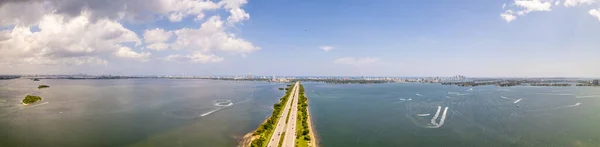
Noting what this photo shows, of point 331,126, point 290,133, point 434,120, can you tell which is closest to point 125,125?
point 290,133

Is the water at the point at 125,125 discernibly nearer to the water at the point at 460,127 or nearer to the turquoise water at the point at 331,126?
the turquoise water at the point at 331,126

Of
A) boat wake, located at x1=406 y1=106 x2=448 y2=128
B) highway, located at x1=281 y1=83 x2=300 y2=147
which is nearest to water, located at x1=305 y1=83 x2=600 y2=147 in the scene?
boat wake, located at x1=406 y1=106 x2=448 y2=128

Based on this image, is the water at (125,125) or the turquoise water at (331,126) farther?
the turquoise water at (331,126)

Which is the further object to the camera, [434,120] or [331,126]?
[434,120]

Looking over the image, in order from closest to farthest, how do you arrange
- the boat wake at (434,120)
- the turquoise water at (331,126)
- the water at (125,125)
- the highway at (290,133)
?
the highway at (290,133) < the water at (125,125) < the turquoise water at (331,126) < the boat wake at (434,120)

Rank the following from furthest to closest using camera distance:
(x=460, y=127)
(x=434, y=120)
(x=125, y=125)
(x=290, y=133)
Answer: (x=434, y=120), (x=125, y=125), (x=460, y=127), (x=290, y=133)

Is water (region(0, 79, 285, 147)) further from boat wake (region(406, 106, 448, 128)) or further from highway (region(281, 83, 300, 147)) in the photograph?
boat wake (region(406, 106, 448, 128))

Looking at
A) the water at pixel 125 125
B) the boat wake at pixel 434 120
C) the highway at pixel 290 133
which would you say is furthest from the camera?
the boat wake at pixel 434 120

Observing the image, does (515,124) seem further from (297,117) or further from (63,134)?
(63,134)

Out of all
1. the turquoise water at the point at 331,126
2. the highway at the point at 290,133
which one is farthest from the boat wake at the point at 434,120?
the highway at the point at 290,133

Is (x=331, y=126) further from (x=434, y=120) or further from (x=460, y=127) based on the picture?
(x=460, y=127)

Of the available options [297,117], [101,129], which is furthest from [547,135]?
[101,129]
